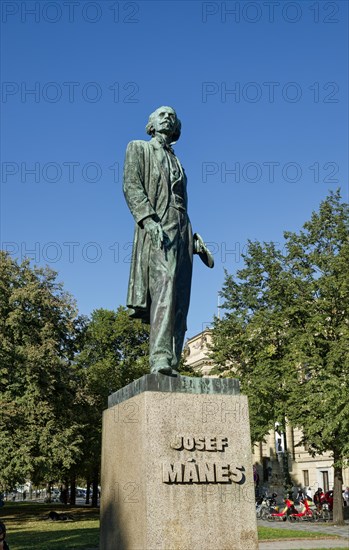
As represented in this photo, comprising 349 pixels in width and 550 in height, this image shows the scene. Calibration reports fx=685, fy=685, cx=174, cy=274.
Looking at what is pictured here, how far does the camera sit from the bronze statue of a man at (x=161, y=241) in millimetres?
6777

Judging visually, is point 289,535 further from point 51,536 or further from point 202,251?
point 202,251

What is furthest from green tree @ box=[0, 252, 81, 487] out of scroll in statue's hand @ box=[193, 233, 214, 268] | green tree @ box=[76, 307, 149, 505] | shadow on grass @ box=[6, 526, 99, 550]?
scroll in statue's hand @ box=[193, 233, 214, 268]

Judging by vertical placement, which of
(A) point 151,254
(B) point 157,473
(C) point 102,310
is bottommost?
(B) point 157,473

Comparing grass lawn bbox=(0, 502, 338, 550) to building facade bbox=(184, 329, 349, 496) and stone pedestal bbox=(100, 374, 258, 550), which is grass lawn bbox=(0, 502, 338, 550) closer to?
stone pedestal bbox=(100, 374, 258, 550)

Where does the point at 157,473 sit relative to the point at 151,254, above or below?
below

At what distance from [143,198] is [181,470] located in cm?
274

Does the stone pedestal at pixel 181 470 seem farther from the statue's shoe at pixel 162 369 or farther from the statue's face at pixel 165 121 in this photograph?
the statue's face at pixel 165 121

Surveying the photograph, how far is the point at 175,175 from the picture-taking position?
24.2ft

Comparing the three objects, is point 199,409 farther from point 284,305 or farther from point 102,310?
point 102,310

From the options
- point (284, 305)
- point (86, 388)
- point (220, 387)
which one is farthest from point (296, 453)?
point (220, 387)

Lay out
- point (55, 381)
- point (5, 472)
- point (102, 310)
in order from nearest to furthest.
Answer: point (5, 472) → point (55, 381) → point (102, 310)

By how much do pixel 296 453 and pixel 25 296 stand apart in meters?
30.2

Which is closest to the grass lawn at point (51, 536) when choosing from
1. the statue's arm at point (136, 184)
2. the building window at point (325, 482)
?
the statue's arm at point (136, 184)

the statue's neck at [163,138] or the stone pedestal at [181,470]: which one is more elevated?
the statue's neck at [163,138]
